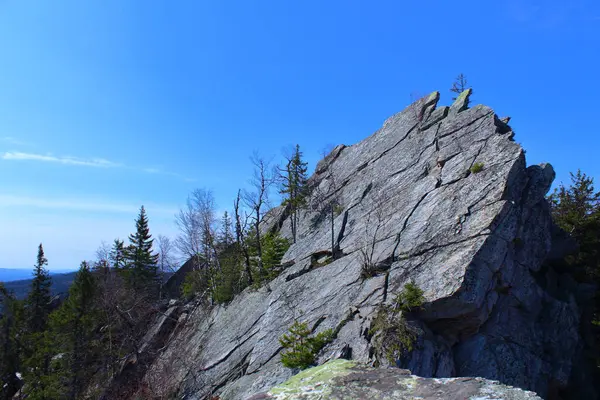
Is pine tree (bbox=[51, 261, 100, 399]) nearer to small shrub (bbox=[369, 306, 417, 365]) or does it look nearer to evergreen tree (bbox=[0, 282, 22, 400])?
evergreen tree (bbox=[0, 282, 22, 400])

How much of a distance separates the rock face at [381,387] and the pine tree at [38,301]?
139 feet

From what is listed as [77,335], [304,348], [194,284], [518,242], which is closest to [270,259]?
[194,284]

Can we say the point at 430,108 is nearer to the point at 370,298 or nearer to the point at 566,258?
the point at 566,258

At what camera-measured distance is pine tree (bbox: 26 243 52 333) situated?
38812mm

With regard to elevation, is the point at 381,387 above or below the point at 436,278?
below

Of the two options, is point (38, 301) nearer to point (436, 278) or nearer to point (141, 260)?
point (141, 260)

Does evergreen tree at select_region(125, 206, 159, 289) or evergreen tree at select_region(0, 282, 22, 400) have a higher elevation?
evergreen tree at select_region(125, 206, 159, 289)

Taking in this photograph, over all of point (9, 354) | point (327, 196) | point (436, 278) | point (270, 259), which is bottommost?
point (9, 354)

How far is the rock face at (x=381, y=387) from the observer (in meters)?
3.77

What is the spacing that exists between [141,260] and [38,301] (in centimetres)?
1095

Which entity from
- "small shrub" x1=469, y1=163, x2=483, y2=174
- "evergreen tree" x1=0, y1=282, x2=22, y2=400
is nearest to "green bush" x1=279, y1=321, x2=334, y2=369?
"small shrub" x1=469, y1=163, x2=483, y2=174

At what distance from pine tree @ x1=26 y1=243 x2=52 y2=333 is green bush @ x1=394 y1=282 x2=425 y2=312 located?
39.0 m

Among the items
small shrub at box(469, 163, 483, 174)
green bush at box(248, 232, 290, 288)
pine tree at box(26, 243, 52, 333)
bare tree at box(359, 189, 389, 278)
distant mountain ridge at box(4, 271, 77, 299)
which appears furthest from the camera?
distant mountain ridge at box(4, 271, 77, 299)

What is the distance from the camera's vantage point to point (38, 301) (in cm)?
4012
